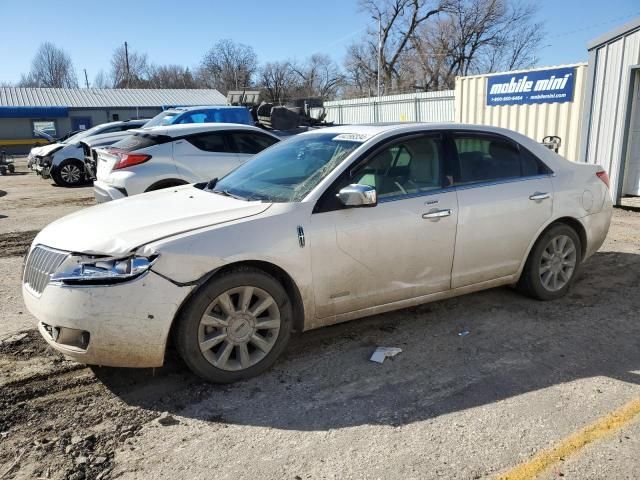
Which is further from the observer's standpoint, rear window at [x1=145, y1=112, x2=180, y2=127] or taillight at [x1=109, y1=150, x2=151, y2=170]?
rear window at [x1=145, y1=112, x2=180, y2=127]

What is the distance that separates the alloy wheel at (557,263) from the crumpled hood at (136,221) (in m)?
2.71

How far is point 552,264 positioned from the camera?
4.95m

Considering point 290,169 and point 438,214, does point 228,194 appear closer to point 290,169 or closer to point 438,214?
point 290,169

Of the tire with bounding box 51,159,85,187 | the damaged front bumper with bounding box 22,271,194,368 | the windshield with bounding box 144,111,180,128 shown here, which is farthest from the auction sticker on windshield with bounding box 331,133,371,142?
the tire with bounding box 51,159,85,187

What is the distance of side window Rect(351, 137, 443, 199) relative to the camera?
4059 millimetres

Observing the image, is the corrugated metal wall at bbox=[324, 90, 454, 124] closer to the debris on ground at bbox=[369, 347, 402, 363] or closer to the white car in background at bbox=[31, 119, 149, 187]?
the white car in background at bbox=[31, 119, 149, 187]

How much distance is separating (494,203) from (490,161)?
0.41 metres

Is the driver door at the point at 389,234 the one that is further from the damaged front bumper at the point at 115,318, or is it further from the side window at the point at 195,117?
the side window at the point at 195,117

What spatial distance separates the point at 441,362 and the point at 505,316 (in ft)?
3.76

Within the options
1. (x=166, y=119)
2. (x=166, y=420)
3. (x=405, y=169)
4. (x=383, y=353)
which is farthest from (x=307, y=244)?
(x=166, y=119)

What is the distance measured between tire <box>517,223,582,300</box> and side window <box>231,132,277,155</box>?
532 centimetres

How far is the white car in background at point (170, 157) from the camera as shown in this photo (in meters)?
7.99

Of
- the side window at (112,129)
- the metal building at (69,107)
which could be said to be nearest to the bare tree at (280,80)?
the metal building at (69,107)

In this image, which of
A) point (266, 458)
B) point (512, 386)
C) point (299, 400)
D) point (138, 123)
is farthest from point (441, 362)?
point (138, 123)
